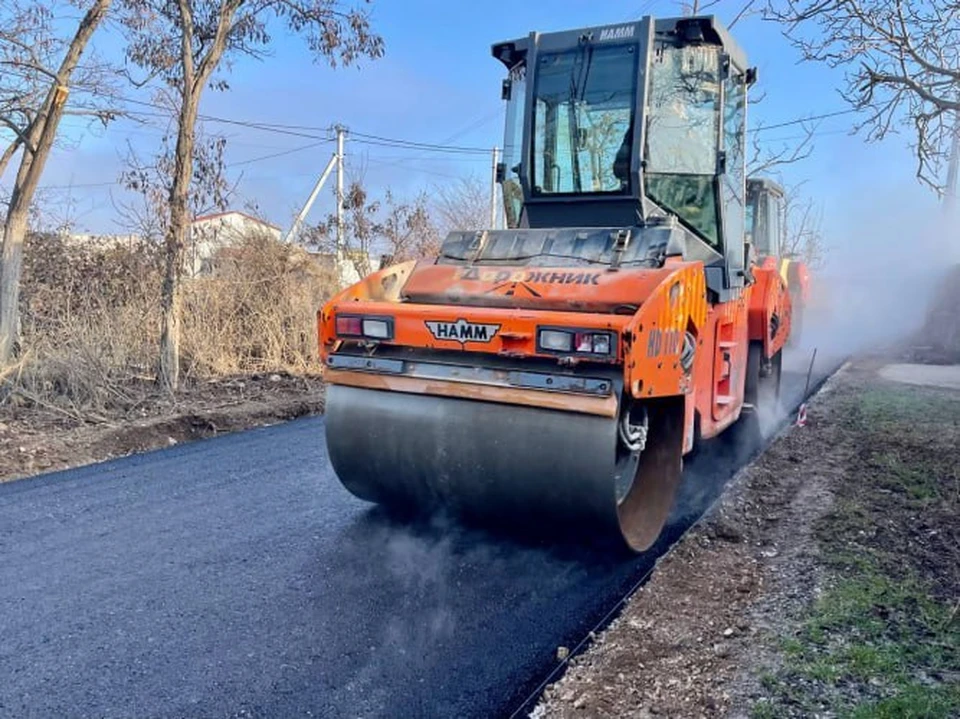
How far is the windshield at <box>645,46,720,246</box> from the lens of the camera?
15.3 feet

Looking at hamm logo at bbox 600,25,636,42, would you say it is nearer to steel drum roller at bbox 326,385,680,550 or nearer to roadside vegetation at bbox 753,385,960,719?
steel drum roller at bbox 326,385,680,550

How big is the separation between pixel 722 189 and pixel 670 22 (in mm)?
1024

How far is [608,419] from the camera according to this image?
3420 millimetres

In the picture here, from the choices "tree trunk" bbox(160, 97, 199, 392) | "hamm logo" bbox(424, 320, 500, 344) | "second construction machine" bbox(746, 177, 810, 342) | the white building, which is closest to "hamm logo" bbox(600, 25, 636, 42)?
"hamm logo" bbox(424, 320, 500, 344)

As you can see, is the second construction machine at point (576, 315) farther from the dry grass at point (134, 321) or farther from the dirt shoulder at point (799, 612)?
the dry grass at point (134, 321)

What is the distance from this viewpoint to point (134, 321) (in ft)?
29.5

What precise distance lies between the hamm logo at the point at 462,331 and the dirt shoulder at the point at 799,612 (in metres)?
1.35

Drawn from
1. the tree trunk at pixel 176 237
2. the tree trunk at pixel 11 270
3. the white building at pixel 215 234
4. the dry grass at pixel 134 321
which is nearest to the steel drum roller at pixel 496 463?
the dry grass at pixel 134 321

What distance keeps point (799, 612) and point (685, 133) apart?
111 inches

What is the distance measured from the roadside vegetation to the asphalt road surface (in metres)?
0.84

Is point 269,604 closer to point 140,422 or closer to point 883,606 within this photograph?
point 883,606

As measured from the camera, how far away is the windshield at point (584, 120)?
184 inches

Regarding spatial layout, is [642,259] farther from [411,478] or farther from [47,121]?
[47,121]

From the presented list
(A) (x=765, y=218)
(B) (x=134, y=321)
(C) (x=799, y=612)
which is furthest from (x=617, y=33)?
(B) (x=134, y=321)
